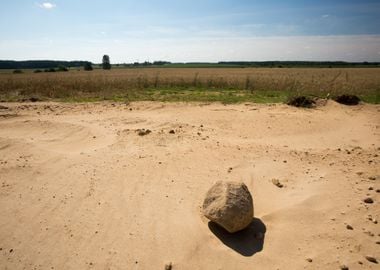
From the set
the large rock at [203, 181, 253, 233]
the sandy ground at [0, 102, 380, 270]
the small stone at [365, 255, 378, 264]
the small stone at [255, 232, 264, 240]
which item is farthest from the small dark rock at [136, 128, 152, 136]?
the small stone at [365, 255, 378, 264]

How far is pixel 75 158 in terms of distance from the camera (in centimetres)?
624

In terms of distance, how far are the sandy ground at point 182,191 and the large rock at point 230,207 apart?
0.22 metres

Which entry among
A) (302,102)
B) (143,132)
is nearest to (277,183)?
(143,132)

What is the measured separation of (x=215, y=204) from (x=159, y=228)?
82cm

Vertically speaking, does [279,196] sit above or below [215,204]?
below

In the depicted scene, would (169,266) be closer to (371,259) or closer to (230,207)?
(230,207)

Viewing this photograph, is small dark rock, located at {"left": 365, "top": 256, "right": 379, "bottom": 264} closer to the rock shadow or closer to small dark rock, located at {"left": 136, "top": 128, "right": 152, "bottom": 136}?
the rock shadow

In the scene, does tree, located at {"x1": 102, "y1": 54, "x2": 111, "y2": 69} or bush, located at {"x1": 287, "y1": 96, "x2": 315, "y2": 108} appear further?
tree, located at {"x1": 102, "y1": 54, "x2": 111, "y2": 69}

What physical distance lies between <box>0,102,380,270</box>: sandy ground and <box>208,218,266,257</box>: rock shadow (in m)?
0.02

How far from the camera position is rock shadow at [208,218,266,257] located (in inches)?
145

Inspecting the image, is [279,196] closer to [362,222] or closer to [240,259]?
[362,222]

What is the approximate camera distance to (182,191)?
16.2 feet

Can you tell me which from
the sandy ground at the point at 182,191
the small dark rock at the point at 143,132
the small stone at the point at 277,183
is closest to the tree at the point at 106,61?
the sandy ground at the point at 182,191

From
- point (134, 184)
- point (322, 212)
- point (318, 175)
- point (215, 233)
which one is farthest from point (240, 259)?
point (318, 175)
